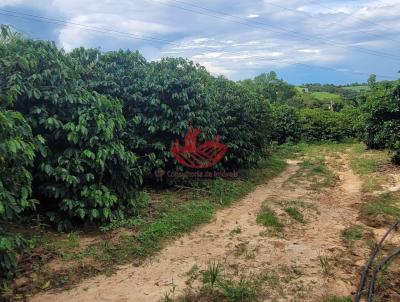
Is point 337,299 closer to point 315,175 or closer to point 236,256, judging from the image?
point 236,256

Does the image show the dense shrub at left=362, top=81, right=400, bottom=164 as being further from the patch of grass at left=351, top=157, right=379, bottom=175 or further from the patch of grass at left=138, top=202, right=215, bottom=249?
the patch of grass at left=138, top=202, right=215, bottom=249

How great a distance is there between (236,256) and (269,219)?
4.88 feet

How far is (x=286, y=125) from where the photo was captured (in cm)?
1698

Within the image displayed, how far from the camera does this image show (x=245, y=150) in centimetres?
887

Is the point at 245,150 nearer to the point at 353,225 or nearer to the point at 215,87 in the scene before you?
the point at 215,87

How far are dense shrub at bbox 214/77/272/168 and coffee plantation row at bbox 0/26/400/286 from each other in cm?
3

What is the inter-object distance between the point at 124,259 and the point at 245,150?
16.0ft

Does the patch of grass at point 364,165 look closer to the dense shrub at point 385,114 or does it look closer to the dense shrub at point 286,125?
the dense shrub at point 385,114

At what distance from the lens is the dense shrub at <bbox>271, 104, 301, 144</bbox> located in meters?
16.9

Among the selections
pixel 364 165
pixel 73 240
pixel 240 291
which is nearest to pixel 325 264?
pixel 240 291

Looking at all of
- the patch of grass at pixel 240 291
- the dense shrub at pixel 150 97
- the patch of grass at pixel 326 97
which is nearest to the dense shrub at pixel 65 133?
the dense shrub at pixel 150 97

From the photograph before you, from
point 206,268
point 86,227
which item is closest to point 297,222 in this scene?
point 206,268

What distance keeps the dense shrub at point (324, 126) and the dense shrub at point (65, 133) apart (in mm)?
13105

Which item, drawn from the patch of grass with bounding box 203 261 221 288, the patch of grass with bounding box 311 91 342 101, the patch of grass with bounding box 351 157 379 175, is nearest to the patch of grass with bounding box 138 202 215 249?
the patch of grass with bounding box 203 261 221 288
